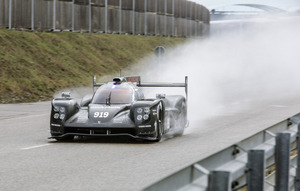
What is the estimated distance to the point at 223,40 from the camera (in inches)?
2808

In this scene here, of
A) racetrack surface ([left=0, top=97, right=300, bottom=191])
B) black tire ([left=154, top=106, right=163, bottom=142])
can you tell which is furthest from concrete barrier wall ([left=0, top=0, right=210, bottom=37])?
black tire ([left=154, top=106, right=163, bottom=142])

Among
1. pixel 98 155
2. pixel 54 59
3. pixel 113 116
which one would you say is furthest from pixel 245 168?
pixel 54 59

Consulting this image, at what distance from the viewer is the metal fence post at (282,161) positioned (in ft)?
21.9

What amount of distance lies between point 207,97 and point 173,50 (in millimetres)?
26182

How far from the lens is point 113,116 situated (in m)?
14.0

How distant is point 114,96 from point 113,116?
913 millimetres

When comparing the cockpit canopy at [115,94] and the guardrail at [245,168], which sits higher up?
the guardrail at [245,168]

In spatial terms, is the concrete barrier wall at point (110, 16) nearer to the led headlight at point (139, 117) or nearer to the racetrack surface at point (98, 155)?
the racetrack surface at point (98, 155)

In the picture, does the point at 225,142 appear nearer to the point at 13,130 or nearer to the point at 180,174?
the point at 13,130

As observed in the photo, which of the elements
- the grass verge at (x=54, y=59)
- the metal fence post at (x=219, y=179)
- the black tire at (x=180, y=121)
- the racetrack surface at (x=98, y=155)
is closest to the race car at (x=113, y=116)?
the racetrack surface at (x=98, y=155)

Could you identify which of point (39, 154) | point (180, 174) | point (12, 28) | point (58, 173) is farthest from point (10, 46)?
point (180, 174)

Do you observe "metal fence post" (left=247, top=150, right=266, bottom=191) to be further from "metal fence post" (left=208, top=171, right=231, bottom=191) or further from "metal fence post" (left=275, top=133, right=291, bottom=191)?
"metal fence post" (left=208, top=171, right=231, bottom=191)

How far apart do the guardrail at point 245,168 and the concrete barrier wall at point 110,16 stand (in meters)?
31.1

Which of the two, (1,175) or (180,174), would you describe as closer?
(180,174)
